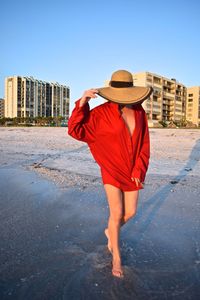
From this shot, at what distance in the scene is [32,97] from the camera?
13450 cm

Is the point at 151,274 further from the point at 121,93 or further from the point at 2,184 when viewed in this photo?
the point at 2,184

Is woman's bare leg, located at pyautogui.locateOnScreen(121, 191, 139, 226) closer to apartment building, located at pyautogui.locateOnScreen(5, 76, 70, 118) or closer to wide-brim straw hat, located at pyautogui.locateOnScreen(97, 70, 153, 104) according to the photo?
wide-brim straw hat, located at pyautogui.locateOnScreen(97, 70, 153, 104)

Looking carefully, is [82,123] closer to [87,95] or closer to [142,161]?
[87,95]

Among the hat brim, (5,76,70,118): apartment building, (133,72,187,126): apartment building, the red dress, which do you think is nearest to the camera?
the hat brim

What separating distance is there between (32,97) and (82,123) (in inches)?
5441

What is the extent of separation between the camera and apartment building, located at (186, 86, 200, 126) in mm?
107562

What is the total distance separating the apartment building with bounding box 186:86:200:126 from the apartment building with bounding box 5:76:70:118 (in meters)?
65.9

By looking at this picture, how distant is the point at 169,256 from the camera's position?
8.95 feet

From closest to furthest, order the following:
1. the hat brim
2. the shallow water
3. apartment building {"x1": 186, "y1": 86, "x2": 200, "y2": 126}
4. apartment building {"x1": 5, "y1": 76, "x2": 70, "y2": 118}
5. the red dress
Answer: the shallow water < the hat brim < the red dress < apartment building {"x1": 186, "y1": 86, "x2": 200, "y2": 126} < apartment building {"x1": 5, "y1": 76, "x2": 70, "y2": 118}

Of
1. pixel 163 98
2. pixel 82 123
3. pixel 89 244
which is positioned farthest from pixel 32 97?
pixel 82 123

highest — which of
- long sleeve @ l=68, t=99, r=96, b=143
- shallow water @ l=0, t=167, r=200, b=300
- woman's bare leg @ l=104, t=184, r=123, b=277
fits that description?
long sleeve @ l=68, t=99, r=96, b=143

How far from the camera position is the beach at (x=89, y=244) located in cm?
216

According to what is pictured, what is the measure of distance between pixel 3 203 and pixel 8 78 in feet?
473

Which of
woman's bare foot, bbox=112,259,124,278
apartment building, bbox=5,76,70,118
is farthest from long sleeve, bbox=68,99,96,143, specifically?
apartment building, bbox=5,76,70,118
